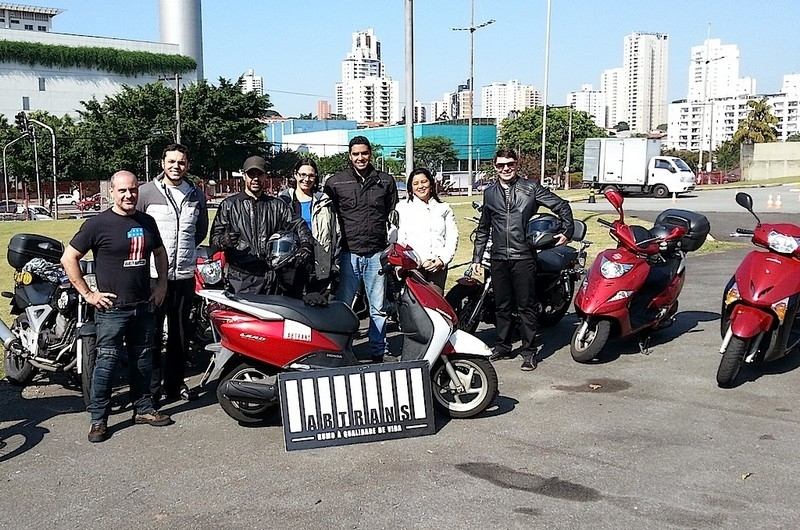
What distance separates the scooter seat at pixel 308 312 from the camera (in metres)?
4.93

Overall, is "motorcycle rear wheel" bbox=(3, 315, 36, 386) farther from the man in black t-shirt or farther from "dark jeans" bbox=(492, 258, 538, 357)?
"dark jeans" bbox=(492, 258, 538, 357)

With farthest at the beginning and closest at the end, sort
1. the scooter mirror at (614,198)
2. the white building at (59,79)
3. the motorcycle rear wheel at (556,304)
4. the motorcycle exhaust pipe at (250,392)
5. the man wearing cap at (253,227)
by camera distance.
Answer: the white building at (59,79), the motorcycle rear wheel at (556,304), the scooter mirror at (614,198), the man wearing cap at (253,227), the motorcycle exhaust pipe at (250,392)

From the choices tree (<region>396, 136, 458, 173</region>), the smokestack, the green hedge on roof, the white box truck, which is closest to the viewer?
the white box truck

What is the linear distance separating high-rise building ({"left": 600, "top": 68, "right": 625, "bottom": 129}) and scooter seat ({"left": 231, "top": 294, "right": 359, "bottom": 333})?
19321 cm

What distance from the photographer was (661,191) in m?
33.6

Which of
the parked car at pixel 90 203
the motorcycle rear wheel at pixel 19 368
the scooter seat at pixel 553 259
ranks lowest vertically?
the parked car at pixel 90 203

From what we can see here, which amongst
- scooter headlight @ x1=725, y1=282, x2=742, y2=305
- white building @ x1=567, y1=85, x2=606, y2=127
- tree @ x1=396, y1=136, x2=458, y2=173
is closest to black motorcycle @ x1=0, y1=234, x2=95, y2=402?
scooter headlight @ x1=725, y1=282, x2=742, y2=305

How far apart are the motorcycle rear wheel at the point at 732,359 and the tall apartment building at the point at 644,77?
18874 cm

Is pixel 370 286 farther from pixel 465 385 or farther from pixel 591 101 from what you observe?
pixel 591 101

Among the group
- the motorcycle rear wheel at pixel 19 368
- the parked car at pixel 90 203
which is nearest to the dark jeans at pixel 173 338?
the motorcycle rear wheel at pixel 19 368

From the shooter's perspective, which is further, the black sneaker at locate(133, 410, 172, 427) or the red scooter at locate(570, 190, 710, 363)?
the red scooter at locate(570, 190, 710, 363)

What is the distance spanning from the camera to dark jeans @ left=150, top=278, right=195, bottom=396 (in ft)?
17.6

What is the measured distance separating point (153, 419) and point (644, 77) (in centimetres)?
19422

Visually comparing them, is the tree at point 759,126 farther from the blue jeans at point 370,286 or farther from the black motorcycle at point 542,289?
the blue jeans at point 370,286
